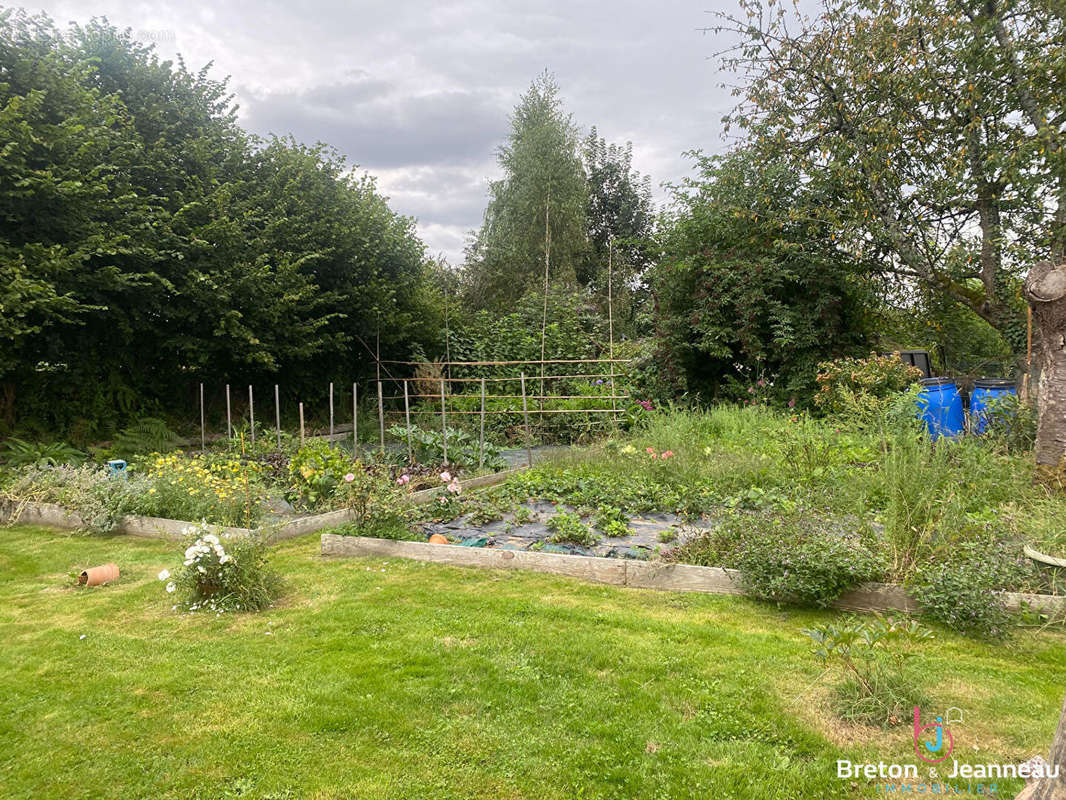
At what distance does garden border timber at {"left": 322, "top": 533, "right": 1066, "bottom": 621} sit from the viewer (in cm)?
325

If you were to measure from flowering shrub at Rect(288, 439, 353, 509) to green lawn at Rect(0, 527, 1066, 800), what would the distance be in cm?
225

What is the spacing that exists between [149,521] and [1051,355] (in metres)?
8.07

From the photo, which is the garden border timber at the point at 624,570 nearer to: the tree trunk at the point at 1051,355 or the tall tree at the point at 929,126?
the tree trunk at the point at 1051,355

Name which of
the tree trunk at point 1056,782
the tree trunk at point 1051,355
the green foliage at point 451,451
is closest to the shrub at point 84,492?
the green foliage at point 451,451

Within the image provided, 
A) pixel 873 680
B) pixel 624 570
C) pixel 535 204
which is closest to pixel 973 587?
pixel 873 680

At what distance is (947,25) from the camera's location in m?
7.78

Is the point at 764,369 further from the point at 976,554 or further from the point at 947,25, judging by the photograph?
the point at 976,554

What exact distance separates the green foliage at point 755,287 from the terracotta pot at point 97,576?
9367mm

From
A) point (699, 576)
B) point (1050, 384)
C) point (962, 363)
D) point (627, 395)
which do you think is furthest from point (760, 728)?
point (962, 363)

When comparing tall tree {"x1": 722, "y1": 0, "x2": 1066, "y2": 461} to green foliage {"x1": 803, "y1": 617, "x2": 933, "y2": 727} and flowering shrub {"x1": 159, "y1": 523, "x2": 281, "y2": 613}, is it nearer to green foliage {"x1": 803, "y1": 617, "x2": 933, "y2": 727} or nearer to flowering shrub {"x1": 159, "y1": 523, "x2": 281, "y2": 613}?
green foliage {"x1": 803, "y1": 617, "x2": 933, "y2": 727}

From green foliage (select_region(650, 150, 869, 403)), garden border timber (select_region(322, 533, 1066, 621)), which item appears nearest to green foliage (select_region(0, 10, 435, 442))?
garden border timber (select_region(322, 533, 1066, 621))

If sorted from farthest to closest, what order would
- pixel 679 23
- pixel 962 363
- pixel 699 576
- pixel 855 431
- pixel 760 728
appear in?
pixel 962 363
pixel 679 23
pixel 855 431
pixel 699 576
pixel 760 728

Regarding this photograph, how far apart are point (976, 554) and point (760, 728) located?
2.02m

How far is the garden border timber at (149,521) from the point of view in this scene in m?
5.39
